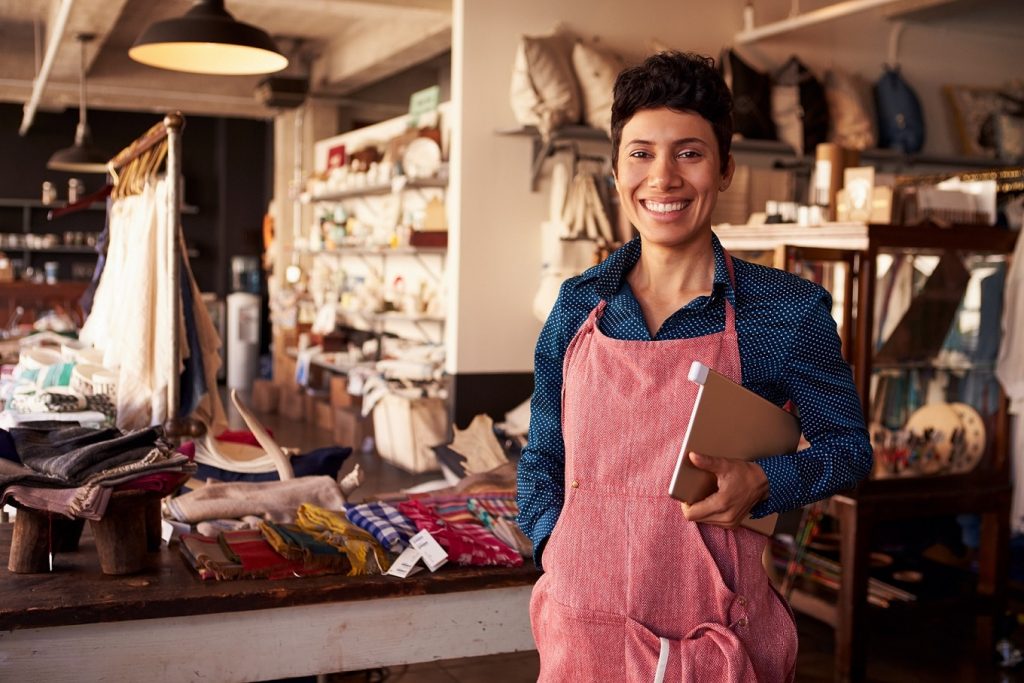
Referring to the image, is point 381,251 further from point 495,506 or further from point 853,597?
point 495,506

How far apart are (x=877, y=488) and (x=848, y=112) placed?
3611 mm

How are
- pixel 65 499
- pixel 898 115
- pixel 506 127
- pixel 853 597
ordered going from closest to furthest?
pixel 65 499
pixel 853 597
pixel 506 127
pixel 898 115

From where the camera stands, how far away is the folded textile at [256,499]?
292 centimetres

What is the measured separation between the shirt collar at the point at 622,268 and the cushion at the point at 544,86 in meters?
4.87

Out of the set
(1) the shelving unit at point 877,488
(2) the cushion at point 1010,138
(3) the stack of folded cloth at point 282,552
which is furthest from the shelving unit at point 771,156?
(3) the stack of folded cloth at point 282,552

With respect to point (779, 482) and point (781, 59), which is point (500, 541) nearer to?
point (779, 482)

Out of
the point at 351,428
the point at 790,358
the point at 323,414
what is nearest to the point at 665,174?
the point at 790,358

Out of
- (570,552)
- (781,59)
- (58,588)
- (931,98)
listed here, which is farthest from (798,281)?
(931,98)

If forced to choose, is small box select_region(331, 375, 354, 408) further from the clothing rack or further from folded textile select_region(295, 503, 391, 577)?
folded textile select_region(295, 503, 391, 577)

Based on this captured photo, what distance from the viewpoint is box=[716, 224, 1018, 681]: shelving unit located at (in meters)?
4.12

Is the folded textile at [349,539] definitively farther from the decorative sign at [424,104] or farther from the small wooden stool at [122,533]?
the decorative sign at [424,104]

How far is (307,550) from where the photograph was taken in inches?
99.7

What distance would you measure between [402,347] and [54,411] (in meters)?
5.05

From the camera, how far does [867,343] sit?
4148 mm
